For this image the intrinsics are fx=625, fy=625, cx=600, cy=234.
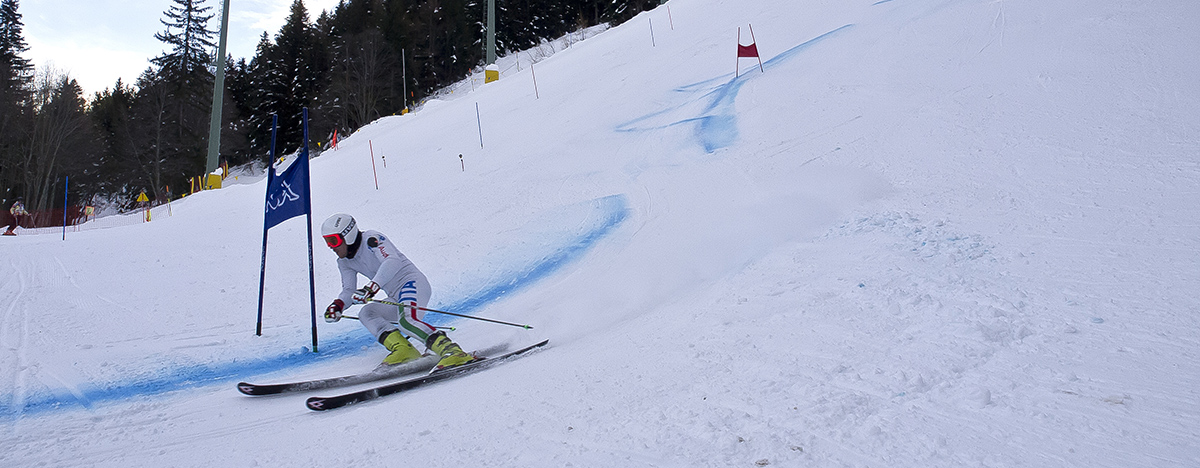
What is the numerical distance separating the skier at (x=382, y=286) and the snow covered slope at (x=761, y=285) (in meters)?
0.48

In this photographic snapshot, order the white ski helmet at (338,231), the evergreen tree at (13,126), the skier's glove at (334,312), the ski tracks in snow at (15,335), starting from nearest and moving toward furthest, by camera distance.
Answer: the ski tracks in snow at (15,335)
the skier's glove at (334,312)
the white ski helmet at (338,231)
the evergreen tree at (13,126)

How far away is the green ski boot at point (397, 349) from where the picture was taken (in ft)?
17.0

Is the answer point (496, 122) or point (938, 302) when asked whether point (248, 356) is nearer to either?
point (938, 302)

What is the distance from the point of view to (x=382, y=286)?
5.58 meters

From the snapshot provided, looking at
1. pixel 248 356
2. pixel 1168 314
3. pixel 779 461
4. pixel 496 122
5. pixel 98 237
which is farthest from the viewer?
pixel 496 122

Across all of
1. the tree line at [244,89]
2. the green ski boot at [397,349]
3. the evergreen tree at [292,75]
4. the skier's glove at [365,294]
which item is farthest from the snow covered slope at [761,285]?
the evergreen tree at [292,75]

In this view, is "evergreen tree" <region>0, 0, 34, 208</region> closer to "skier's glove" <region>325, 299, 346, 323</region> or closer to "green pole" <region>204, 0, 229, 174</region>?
"green pole" <region>204, 0, 229, 174</region>

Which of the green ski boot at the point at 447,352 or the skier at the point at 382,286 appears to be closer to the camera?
the green ski boot at the point at 447,352

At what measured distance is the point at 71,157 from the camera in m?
34.8

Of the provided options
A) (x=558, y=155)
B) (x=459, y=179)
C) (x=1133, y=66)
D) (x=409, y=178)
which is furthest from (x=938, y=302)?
(x=409, y=178)

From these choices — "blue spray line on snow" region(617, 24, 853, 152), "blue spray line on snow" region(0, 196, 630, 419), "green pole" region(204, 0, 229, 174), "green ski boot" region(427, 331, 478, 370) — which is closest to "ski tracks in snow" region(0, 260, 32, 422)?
"blue spray line on snow" region(0, 196, 630, 419)

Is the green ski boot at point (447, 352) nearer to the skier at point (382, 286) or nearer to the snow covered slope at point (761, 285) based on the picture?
the skier at point (382, 286)

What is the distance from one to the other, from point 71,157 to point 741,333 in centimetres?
4338

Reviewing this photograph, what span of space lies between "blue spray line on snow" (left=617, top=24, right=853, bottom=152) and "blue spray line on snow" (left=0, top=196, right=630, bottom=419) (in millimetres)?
2155
